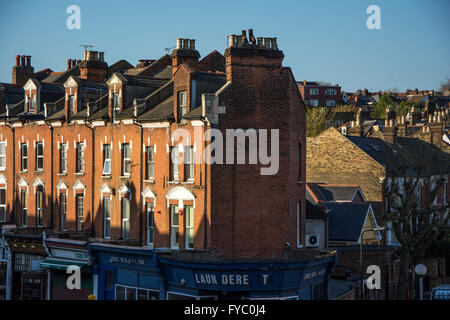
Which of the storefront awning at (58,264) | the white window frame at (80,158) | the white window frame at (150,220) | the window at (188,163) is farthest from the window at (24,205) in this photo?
the window at (188,163)

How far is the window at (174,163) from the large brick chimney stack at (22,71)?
26.1 m

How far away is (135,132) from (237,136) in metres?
6.64

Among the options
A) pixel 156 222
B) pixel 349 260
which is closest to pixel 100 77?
pixel 156 222

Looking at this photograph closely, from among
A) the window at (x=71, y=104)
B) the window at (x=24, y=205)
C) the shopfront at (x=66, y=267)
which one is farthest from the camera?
the window at (x=24, y=205)

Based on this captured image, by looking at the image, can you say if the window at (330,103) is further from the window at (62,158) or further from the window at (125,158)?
the window at (125,158)

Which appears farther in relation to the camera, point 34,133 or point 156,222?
point 34,133

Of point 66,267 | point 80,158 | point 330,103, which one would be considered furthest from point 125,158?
point 330,103

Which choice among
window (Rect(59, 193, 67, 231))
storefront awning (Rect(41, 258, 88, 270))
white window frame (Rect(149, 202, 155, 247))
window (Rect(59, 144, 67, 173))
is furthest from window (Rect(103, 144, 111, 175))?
storefront awning (Rect(41, 258, 88, 270))

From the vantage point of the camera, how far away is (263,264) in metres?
31.1

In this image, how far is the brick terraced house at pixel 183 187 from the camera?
32062 millimetres

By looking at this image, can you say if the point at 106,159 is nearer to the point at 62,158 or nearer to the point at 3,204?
the point at 62,158

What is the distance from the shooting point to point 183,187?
33.2m
